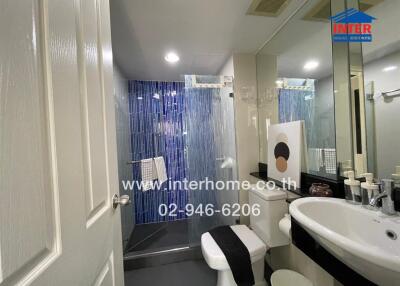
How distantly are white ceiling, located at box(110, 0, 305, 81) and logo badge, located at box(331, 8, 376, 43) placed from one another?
1.11 feet

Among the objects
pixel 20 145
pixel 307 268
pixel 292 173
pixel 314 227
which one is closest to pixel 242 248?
pixel 307 268

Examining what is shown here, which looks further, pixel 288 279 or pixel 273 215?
pixel 273 215

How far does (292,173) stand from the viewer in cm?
139

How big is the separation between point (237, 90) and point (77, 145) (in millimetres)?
1762

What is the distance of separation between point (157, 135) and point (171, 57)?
1.16 metres

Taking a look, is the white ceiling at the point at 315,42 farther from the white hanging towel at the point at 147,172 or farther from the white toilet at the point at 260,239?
the white hanging towel at the point at 147,172

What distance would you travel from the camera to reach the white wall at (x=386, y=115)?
915 millimetres

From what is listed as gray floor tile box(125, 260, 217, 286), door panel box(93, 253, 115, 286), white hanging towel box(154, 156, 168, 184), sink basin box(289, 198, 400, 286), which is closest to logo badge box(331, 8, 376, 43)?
sink basin box(289, 198, 400, 286)

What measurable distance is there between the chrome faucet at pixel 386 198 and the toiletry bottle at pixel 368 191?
3cm

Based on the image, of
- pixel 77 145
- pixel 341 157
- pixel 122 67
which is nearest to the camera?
pixel 77 145

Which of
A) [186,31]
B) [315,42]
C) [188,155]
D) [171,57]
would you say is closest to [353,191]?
[315,42]

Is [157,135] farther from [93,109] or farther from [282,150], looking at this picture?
[93,109]

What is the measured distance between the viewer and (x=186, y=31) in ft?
5.11

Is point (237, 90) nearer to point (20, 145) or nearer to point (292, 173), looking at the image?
point (292, 173)
